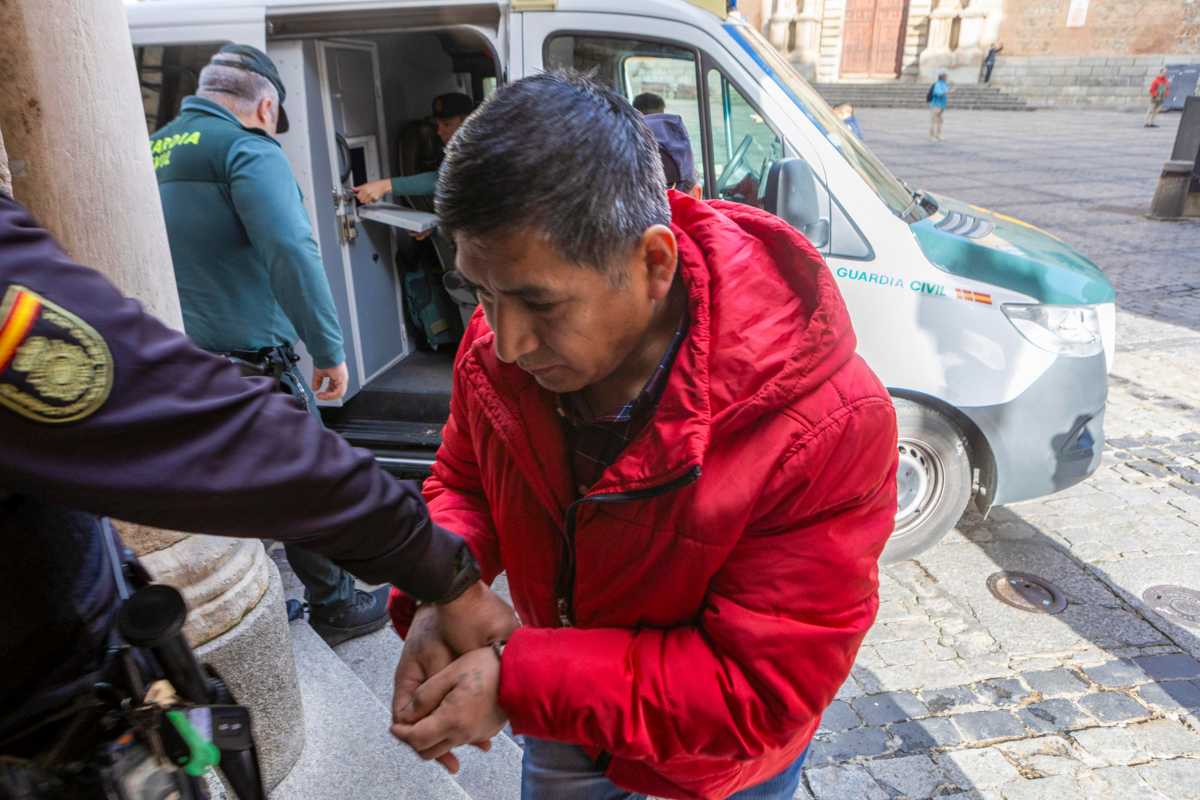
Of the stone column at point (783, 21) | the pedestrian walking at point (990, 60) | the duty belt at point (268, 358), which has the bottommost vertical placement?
the duty belt at point (268, 358)

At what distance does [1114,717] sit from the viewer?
118 inches

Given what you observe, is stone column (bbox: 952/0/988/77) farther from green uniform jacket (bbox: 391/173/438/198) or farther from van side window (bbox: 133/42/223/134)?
van side window (bbox: 133/42/223/134)

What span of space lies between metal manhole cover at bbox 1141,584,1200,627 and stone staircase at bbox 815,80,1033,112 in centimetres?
2827

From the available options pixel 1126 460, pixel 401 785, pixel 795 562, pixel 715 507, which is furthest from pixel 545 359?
A: pixel 1126 460

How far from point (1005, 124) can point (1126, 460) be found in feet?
78.6

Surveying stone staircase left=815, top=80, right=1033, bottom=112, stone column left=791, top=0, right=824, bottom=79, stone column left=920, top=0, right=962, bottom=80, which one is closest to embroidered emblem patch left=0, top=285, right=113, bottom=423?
stone staircase left=815, top=80, right=1033, bottom=112

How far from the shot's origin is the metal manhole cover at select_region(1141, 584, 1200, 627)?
357cm

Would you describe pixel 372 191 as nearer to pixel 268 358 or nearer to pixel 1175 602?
pixel 268 358

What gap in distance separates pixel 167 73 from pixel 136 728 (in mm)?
4184

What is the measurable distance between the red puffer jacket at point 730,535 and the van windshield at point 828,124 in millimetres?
2750

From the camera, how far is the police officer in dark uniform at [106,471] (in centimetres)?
90

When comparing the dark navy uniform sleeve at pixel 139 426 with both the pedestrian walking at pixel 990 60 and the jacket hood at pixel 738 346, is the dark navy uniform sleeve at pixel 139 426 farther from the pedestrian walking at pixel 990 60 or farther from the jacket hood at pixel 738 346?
the pedestrian walking at pixel 990 60

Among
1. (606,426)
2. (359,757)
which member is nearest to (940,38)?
(359,757)

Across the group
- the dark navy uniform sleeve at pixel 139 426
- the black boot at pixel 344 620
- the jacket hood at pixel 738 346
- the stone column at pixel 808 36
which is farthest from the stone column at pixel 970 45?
the dark navy uniform sleeve at pixel 139 426
